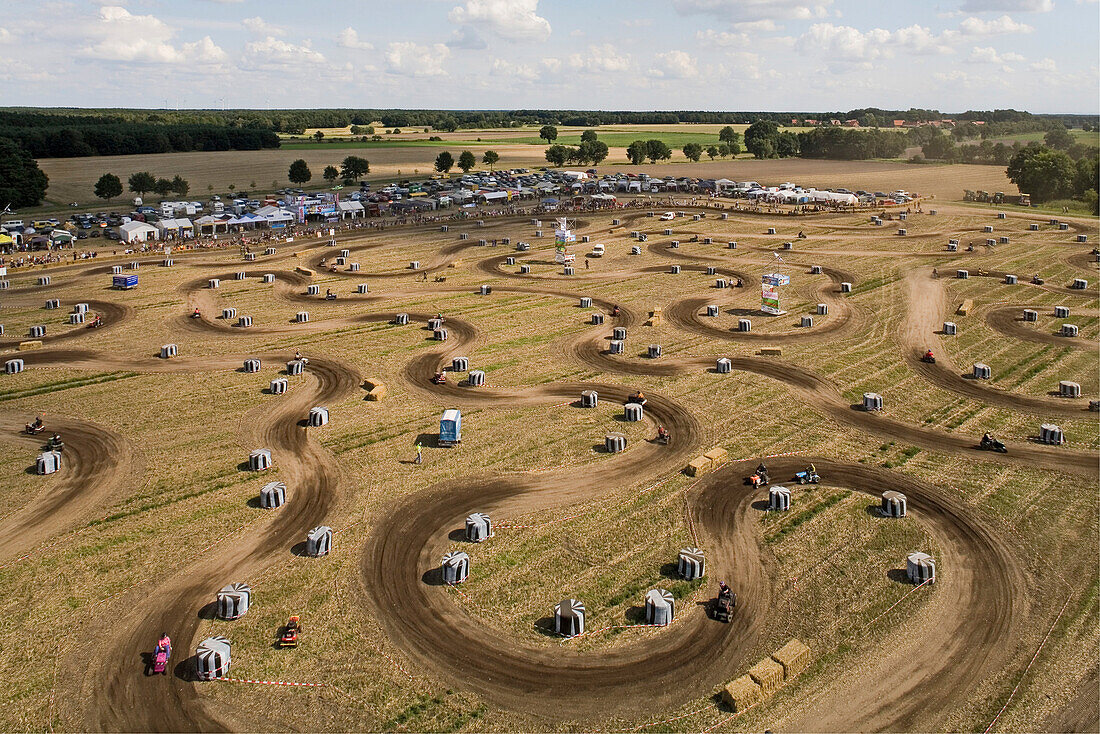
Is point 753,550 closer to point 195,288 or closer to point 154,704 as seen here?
point 154,704

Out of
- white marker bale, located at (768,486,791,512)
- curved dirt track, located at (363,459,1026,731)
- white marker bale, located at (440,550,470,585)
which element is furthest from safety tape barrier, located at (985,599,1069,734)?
white marker bale, located at (440,550,470,585)

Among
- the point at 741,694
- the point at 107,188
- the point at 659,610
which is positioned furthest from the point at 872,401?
the point at 107,188

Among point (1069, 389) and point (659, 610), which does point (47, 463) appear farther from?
point (1069, 389)

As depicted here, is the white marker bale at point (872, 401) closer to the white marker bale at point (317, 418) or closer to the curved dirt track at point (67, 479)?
the white marker bale at point (317, 418)

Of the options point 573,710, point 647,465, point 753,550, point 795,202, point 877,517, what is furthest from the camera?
point 795,202

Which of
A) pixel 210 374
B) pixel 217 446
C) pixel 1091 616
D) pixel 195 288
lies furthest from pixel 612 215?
pixel 1091 616

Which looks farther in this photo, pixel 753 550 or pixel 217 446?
pixel 217 446

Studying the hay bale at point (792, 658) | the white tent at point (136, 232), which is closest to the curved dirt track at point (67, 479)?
the hay bale at point (792, 658)
